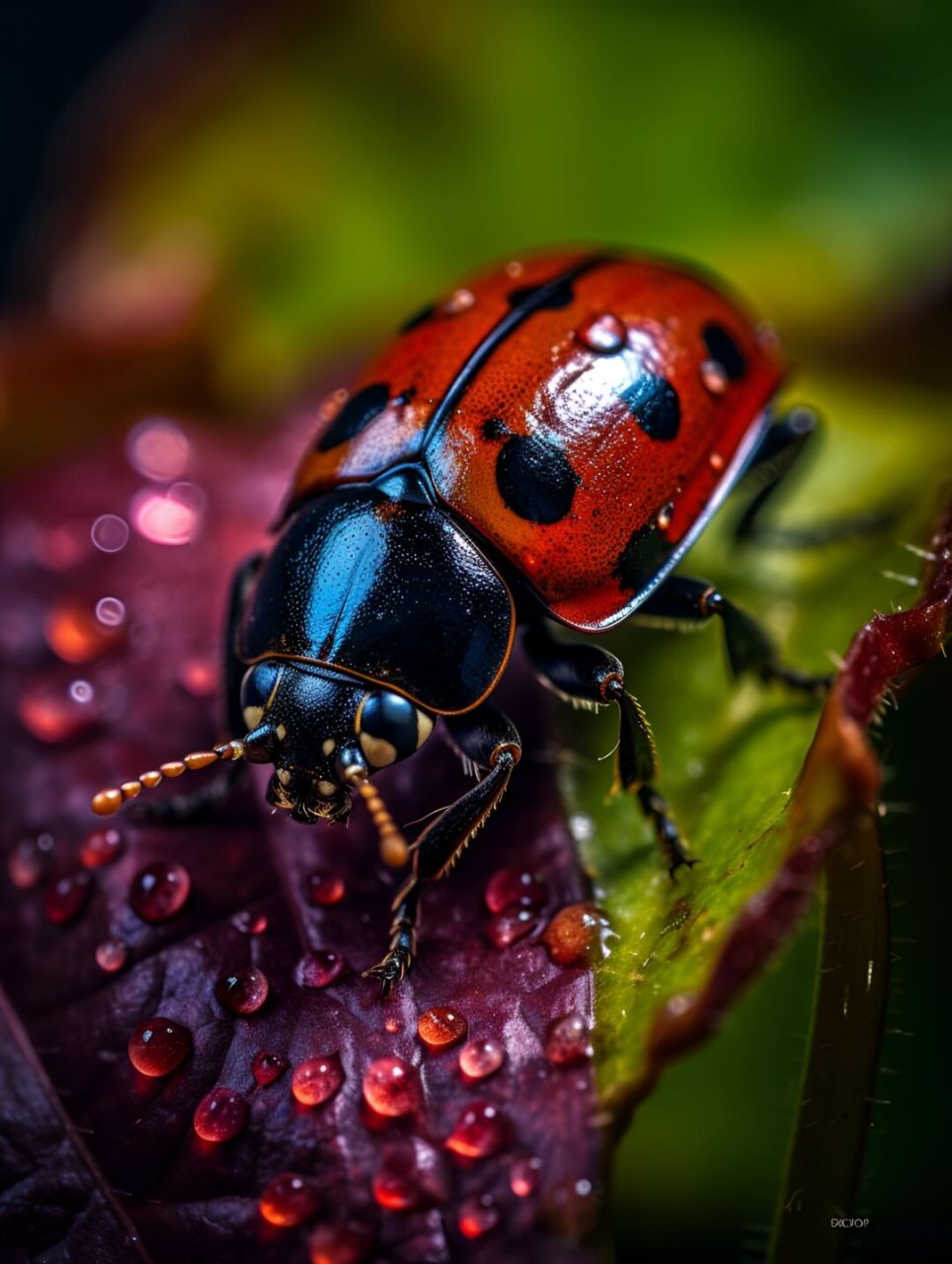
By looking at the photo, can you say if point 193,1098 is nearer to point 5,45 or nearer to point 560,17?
point 560,17

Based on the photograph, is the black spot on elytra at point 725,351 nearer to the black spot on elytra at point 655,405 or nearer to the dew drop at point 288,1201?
the black spot on elytra at point 655,405

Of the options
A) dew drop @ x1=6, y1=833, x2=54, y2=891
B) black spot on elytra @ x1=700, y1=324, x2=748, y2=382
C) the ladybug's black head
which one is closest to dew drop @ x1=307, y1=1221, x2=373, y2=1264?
the ladybug's black head

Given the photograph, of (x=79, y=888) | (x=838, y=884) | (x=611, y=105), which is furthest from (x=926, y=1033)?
(x=611, y=105)

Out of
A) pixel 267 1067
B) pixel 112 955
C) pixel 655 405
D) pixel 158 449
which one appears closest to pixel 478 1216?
pixel 267 1067

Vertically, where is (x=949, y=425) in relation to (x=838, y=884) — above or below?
above

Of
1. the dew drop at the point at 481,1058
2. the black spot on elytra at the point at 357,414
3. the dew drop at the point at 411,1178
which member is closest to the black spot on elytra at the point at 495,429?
the black spot on elytra at the point at 357,414

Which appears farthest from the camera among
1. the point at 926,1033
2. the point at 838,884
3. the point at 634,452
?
the point at 926,1033

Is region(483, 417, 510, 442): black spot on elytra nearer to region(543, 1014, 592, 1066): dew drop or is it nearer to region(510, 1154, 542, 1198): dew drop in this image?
region(543, 1014, 592, 1066): dew drop

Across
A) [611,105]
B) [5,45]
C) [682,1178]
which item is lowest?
[682,1178]
